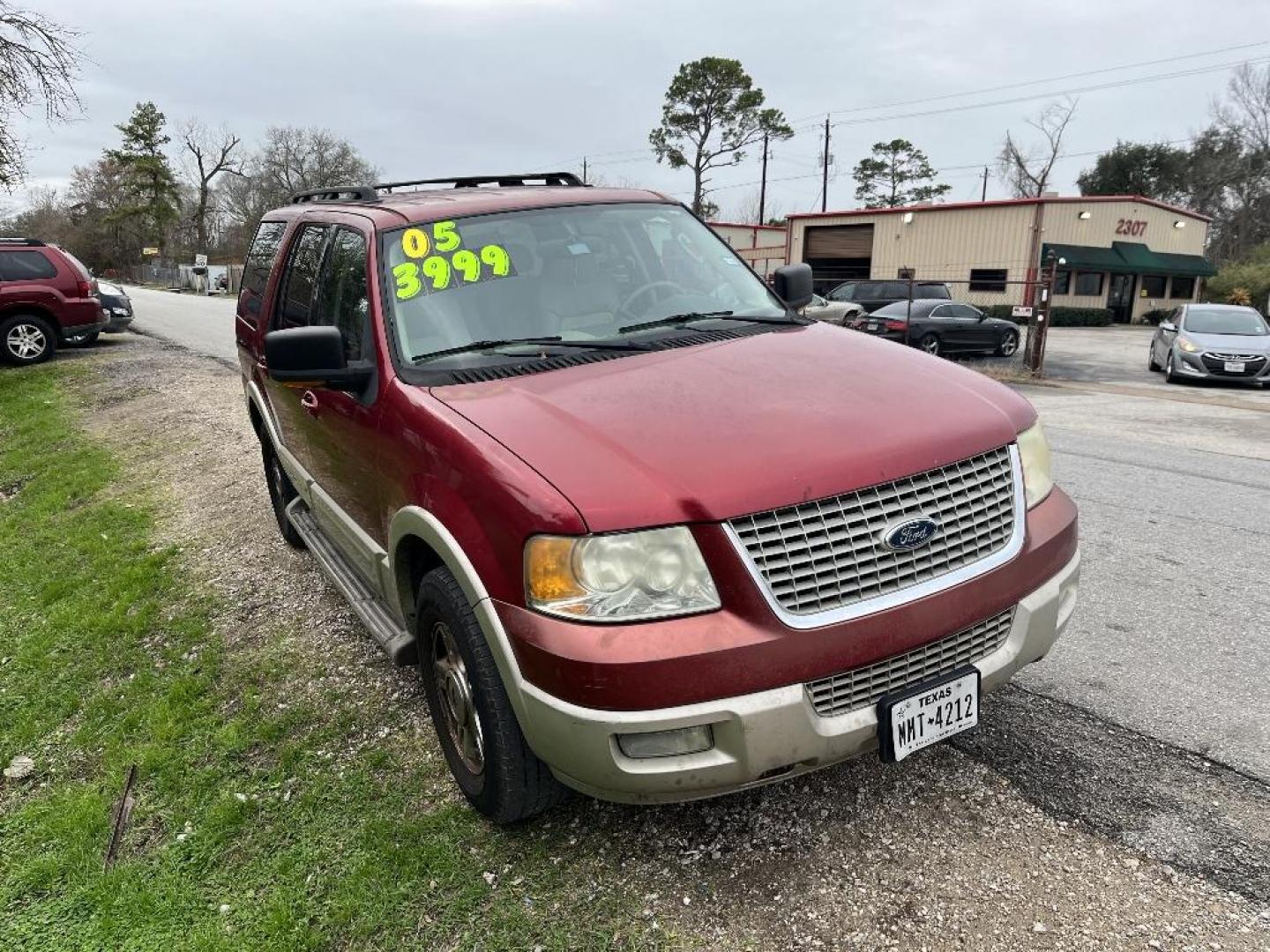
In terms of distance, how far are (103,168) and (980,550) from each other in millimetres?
85464

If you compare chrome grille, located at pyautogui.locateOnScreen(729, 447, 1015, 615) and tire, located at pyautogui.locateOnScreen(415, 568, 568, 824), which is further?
tire, located at pyautogui.locateOnScreen(415, 568, 568, 824)

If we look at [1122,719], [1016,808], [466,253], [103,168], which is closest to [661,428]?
[466,253]

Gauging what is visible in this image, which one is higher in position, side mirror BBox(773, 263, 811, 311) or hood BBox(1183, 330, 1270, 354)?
side mirror BBox(773, 263, 811, 311)

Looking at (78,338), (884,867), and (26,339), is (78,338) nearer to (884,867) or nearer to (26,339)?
(26,339)

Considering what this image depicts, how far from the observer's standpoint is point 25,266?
1452cm

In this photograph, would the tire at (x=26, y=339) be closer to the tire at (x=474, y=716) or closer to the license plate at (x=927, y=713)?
the tire at (x=474, y=716)

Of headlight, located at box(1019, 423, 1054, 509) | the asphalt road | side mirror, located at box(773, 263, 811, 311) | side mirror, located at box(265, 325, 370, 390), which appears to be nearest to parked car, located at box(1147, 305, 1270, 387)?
the asphalt road

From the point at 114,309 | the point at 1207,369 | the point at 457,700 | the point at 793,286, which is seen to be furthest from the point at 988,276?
→ the point at 457,700

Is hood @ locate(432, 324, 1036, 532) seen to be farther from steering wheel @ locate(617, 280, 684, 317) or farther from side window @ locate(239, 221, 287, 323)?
side window @ locate(239, 221, 287, 323)

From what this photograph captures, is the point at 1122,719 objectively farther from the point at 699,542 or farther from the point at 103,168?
the point at 103,168

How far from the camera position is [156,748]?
347 cm

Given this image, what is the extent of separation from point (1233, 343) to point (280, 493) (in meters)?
16.1

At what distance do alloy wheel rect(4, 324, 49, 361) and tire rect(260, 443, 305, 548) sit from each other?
12.2 m

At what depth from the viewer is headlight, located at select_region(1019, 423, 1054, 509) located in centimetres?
272
